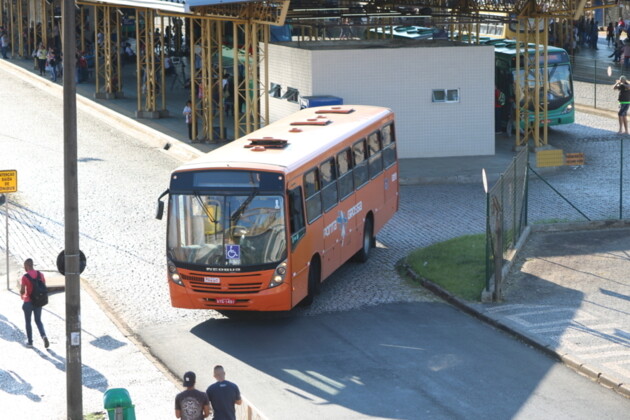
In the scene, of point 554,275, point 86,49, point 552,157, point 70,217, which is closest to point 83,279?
point 70,217

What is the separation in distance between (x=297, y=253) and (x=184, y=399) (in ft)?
18.5

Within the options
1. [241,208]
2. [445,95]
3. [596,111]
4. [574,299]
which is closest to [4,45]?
[596,111]

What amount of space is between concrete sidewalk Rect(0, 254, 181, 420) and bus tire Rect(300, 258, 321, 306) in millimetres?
3091

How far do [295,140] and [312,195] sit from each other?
4.70 feet

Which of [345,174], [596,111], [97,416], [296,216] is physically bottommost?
[97,416]

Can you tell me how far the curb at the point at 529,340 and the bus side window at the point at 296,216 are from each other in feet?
10.1

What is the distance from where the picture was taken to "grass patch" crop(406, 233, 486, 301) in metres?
20.5

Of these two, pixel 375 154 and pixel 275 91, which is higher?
pixel 275 91

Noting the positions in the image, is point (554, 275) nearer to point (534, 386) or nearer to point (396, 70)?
point (534, 386)

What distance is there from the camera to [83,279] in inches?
843

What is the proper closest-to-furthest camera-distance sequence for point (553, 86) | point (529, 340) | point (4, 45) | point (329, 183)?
point (529, 340), point (329, 183), point (553, 86), point (4, 45)

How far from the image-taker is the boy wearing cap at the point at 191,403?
13.0 m

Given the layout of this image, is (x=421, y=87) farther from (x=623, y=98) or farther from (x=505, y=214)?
(x=505, y=214)

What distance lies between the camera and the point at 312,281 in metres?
19.4
